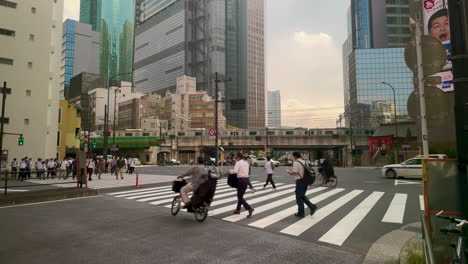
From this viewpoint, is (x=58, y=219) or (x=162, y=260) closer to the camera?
(x=162, y=260)

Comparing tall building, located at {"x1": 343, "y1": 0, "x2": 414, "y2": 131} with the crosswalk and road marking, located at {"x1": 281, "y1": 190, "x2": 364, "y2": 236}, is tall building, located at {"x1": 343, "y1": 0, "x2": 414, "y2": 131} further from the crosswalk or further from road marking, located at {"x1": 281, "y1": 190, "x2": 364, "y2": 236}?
road marking, located at {"x1": 281, "y1": 190, "x2": 364, "y2": 236}

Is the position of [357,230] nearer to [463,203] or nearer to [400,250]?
[400,250]

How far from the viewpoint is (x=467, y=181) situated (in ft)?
11.6

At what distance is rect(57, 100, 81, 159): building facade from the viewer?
4305cm

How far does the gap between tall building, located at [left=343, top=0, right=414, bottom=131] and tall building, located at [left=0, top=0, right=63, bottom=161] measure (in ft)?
252

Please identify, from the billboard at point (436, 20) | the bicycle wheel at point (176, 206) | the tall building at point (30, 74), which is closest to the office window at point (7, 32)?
the tall building at point (30, 74)

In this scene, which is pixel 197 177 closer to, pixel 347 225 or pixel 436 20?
pixel 347 225

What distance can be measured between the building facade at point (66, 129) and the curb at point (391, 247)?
4463 centimetres

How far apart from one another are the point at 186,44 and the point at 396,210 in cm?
15097

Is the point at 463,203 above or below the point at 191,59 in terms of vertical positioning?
below

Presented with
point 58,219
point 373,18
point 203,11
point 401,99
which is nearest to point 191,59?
point 203,11

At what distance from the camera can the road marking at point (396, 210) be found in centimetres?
830

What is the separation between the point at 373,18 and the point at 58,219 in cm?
11287

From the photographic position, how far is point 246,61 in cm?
15625
